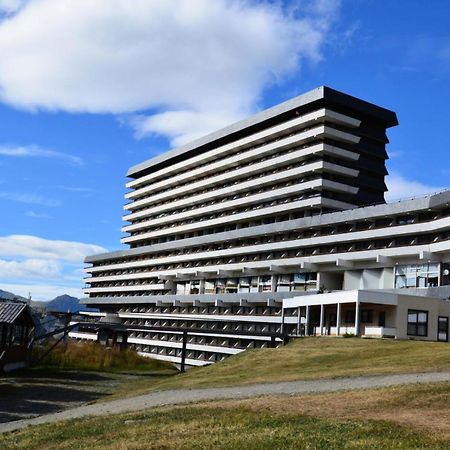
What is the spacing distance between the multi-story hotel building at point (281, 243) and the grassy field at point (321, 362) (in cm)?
843

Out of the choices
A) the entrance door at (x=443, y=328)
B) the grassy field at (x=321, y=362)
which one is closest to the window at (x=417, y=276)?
the entrance door at (x=443, y=328)

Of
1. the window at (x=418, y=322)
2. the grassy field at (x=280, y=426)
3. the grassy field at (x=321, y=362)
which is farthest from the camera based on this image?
the window at (x=418, y=322)

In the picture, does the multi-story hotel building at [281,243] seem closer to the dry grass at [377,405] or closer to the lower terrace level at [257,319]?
the lower terrace level at [257,319]

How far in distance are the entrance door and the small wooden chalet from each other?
3034 cm

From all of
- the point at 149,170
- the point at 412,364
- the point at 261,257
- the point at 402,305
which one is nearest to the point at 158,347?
the point at 261,257

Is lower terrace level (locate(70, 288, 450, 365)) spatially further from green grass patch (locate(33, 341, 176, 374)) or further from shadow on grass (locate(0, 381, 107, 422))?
shadow on grass (locate(0, 381, 107, 422))

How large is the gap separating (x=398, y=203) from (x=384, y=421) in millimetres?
53917

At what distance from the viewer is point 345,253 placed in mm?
74062

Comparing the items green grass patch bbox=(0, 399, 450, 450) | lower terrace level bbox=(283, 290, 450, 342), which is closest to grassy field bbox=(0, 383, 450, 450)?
green grass patch bbox=(0, 399, 450, 450)

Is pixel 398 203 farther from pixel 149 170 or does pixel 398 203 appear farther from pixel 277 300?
pixel 149 170

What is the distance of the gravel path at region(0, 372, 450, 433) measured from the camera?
78.4 feet

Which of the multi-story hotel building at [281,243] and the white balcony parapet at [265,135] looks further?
the white balcony parapet at [265,135]

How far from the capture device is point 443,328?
176ft

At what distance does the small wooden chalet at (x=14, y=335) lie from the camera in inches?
1770
